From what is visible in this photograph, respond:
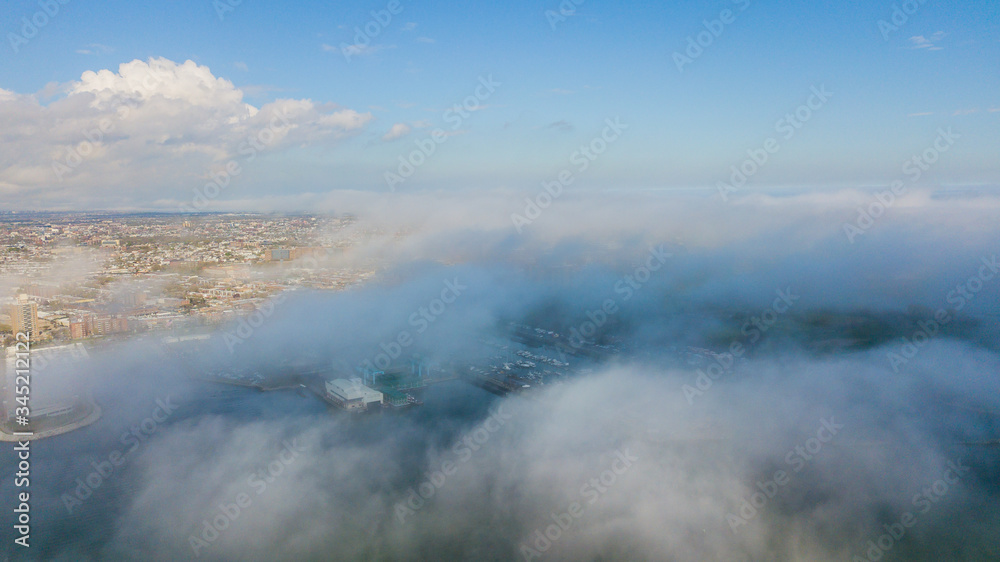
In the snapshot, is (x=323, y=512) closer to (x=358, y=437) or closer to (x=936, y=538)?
(x=358, y=437)

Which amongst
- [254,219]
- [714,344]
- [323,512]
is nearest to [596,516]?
[323,512]
